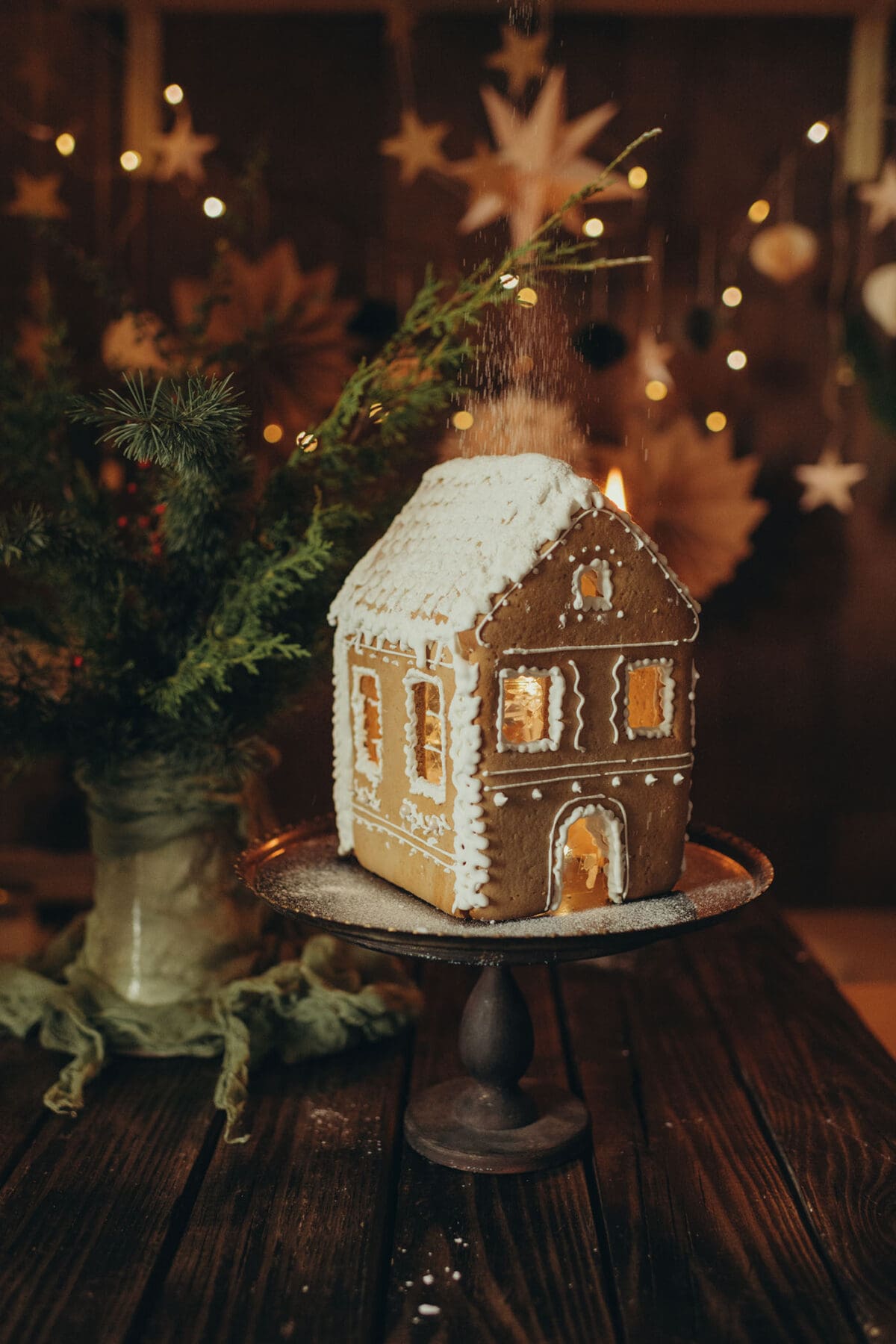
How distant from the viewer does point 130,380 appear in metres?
1.12

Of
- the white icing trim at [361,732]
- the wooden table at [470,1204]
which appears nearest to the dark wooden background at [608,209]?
the white icing trim at [361,732]

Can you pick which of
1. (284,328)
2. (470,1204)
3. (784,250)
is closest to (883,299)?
(784,250)

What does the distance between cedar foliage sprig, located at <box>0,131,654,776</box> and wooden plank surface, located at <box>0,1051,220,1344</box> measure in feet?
1.22

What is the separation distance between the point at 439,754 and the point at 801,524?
68.2 inches

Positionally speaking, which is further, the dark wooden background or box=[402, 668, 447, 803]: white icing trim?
the dark wooden background

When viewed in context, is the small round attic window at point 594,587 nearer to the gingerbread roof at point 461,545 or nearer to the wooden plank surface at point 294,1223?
the gingerbread roof at point 461,545

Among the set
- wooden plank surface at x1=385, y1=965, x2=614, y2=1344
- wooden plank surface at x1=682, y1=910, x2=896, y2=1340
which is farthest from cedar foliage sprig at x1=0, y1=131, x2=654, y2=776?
wooden plank surface at x1=682, y1=910, x2=896, y2=1340

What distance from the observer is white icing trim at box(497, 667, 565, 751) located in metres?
1.10

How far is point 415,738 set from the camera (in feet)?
3.94

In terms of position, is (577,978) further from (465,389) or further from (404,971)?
(465,389)

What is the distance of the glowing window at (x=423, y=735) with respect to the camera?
46.4 inches

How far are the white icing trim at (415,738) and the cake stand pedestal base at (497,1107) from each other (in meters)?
0.20

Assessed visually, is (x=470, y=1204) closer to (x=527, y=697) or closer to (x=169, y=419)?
(x=527, y=697)

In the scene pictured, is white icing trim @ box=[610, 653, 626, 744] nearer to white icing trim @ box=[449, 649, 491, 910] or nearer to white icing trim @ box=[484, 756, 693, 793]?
white icing trim @ box=[484, 756, 693, 793]
